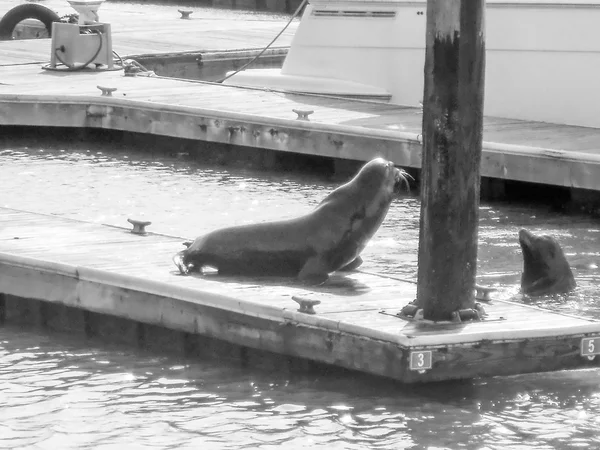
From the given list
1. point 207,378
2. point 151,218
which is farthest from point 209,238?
point 151,218

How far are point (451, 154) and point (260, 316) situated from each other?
1191mm

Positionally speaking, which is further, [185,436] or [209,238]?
[209,238]

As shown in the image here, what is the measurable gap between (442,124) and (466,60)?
30 cm

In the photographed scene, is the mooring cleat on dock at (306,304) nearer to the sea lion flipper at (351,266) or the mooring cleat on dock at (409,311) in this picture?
the mooring cleat on dock at (409,311)

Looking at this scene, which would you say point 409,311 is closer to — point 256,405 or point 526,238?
point 256,405

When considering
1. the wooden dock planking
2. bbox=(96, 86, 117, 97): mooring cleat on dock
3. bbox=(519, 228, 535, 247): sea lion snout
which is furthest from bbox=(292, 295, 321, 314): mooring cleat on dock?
bbox=(96, 86, 117, 97): mooring cleat on dock

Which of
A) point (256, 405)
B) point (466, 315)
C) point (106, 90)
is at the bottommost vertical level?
point (256, 405)

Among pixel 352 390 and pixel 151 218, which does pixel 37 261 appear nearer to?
pixel 352 390

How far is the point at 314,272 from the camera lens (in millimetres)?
6848

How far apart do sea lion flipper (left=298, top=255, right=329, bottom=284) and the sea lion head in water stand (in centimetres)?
161

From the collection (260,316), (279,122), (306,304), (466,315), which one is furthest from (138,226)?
(279,122)

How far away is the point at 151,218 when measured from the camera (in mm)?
10289

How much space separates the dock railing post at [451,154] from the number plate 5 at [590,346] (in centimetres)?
55

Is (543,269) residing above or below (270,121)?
below
